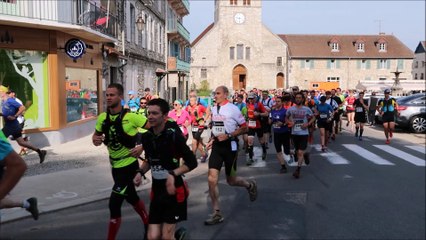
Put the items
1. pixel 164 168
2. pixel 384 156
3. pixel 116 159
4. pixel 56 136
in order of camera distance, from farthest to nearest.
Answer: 1. pixel 56 136
2. pixel 384 156
3. pixel 116 159
4. pixel 164 168

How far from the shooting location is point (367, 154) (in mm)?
13141

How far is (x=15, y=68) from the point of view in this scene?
44.1 ft

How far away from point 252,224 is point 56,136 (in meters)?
9.64

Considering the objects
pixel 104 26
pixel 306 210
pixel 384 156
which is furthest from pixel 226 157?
pixel 104 26

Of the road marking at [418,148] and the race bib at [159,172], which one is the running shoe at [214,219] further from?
the road marking at [418,148]

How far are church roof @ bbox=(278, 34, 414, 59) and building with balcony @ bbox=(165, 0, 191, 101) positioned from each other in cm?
3012

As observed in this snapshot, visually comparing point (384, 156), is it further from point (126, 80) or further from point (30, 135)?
point (126, 80)

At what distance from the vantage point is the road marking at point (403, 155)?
11.8 metres

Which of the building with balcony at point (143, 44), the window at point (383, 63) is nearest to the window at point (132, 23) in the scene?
the building with balcony at point (143, 44)

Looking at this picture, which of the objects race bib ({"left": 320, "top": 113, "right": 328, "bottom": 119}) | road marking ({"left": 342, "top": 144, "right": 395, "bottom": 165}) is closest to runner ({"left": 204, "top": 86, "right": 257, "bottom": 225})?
road marking ({"left": 342, "top": 144, "right": 395, "bottom": 165})

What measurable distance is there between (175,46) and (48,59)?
27303 mm

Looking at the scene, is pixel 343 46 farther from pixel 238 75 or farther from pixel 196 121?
pixel 196 121

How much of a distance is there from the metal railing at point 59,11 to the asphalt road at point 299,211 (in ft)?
24.6

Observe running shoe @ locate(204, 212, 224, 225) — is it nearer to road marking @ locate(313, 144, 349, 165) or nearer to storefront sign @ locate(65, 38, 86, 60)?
road marking @ locate(313, 144, 349, 165)
